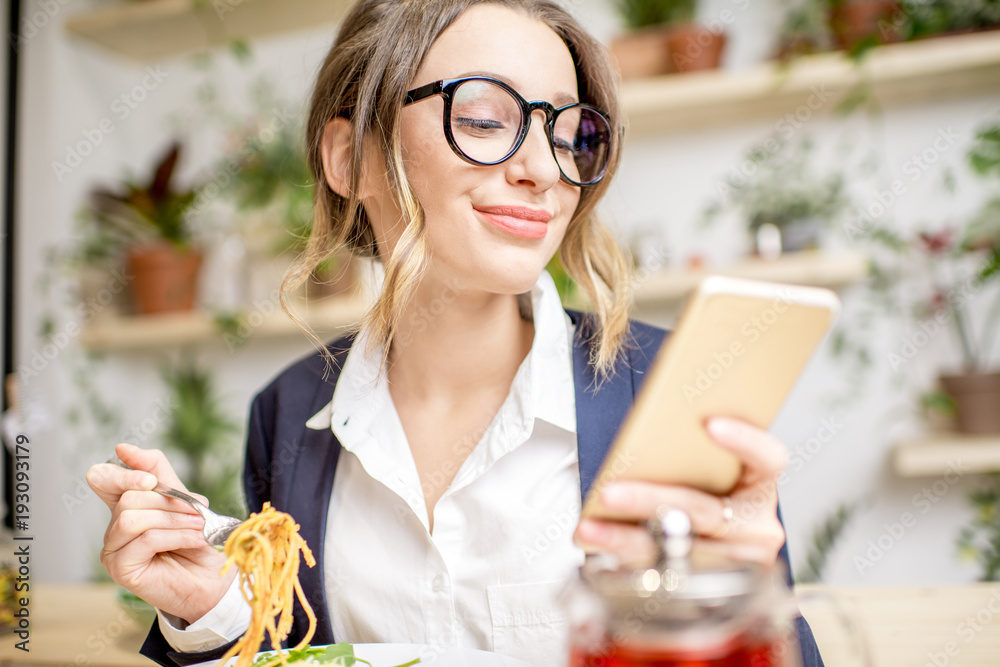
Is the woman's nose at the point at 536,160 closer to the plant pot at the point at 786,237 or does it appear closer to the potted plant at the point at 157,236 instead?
the plant pot at the point at 786,237

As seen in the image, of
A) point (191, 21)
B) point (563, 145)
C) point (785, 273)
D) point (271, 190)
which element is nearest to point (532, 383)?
point (563, 145)

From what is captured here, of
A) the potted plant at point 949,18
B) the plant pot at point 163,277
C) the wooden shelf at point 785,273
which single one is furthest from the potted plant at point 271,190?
the potted plant at point 949,18

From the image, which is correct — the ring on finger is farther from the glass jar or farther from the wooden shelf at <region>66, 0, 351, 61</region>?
the wooden shelf at <region>66, 0, 351, 61</region>

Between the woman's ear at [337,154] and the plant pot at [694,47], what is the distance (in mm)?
1272

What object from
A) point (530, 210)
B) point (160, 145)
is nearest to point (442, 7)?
point (530, 210)

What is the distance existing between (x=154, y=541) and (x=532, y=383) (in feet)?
1.77

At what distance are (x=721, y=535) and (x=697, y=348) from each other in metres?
0.20

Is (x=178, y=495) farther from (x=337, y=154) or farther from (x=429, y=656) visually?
(x=337, y=154)

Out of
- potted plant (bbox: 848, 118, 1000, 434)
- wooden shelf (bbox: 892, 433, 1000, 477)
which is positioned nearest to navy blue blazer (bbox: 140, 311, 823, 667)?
wooden shelf (bbox: 892, 433, 1000, 477)

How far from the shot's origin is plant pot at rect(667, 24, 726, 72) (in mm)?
2041

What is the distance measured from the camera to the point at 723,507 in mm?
581

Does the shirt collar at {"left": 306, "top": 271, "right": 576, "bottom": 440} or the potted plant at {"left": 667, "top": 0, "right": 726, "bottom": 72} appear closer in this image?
the shirt collar at {"left": 306, "top": 271, "right": 576, "bottom": 440}

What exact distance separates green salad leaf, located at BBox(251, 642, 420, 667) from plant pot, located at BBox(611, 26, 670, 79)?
1.80m

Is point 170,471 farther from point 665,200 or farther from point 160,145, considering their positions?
point 160,145
